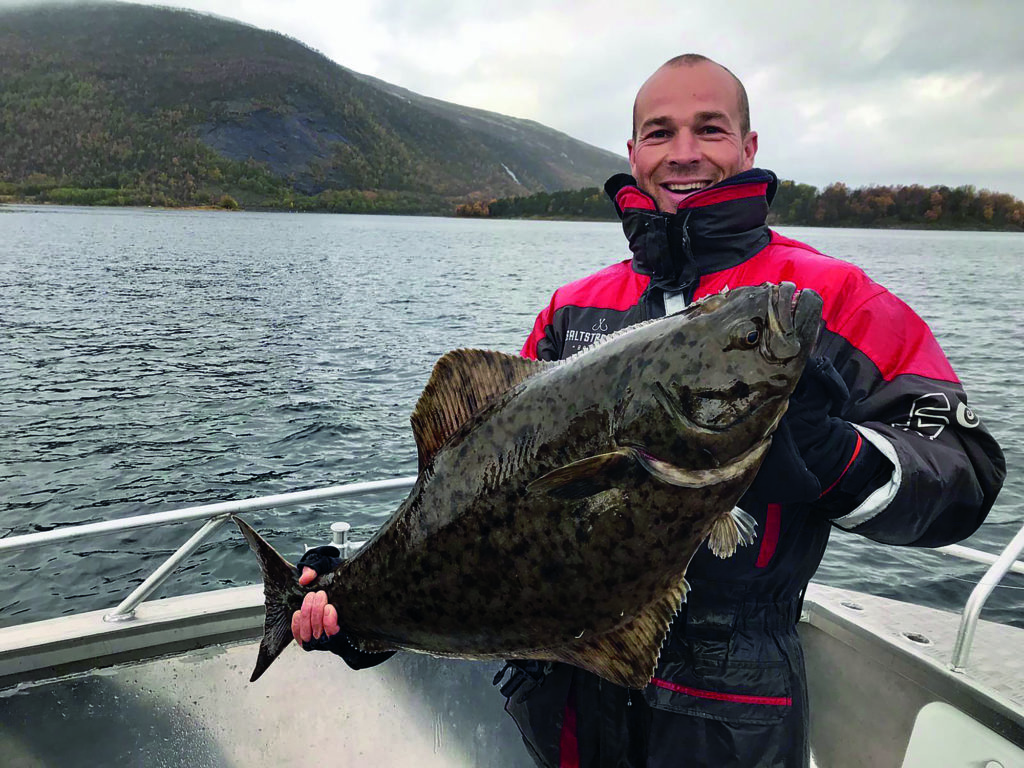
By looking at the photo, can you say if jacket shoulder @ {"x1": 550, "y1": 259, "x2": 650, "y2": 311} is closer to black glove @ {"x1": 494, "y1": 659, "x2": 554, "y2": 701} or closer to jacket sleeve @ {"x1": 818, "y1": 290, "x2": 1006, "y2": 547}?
jacket sleeve @ {"x1": 818, "y1": 290, "x2": 1006, "y2": 547}

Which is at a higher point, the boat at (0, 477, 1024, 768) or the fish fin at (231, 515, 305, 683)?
the fish fin at (231, 515, 305, 683)

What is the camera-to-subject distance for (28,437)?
47.5 ft

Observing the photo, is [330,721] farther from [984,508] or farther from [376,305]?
[376,305]

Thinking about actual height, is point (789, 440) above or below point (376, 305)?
above

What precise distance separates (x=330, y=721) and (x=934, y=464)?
13.0 feet

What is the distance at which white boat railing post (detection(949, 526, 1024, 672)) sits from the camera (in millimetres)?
3225

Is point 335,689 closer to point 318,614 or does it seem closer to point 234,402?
point 318,614

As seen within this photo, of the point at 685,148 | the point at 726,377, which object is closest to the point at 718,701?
the point at 726,377

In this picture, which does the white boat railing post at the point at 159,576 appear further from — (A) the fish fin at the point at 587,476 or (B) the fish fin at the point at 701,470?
(B) the fish fin at the point at 701,470

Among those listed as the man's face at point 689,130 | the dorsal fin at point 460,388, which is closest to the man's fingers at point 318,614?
the dorsal fin at point 460,388

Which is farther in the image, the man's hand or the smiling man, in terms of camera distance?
the man's hand

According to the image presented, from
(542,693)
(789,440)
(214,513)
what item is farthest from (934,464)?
(214,513)

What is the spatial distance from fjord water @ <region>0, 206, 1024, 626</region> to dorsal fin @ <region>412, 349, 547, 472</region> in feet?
21.8

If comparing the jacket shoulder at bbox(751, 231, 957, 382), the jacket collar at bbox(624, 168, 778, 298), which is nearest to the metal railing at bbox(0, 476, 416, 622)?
the jacket collar at bbox(624, 168, 778, 298)
